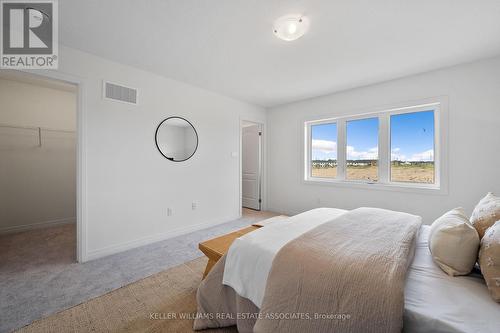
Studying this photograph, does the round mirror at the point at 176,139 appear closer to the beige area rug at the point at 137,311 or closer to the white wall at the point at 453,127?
the beige area rug at the point at 137,311

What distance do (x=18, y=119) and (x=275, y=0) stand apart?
4345 mm

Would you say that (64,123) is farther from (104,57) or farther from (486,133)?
(486,133)

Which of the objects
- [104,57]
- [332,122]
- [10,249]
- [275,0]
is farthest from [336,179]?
[10,249]

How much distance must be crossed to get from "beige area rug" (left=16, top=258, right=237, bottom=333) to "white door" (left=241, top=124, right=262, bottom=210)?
3.12m

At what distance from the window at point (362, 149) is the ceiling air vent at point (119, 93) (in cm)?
355

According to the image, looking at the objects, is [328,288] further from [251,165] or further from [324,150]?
[251,165]

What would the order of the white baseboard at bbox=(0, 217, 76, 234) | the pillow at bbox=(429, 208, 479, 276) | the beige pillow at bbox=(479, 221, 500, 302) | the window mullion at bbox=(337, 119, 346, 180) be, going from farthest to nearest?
the window mullion at bbox=(337, 119, 346, 180), the white baseboard at bbox=(0, 217, 76, 234), the pillow at bbox=(429, 208, 479, 276), the beige pillow at bbox=(479, 221, 500, 302)

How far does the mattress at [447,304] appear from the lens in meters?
0.77

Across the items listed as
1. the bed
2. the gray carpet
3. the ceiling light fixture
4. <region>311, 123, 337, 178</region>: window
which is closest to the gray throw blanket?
the bed

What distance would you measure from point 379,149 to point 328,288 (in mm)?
3164

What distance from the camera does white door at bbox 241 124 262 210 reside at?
4949 mm

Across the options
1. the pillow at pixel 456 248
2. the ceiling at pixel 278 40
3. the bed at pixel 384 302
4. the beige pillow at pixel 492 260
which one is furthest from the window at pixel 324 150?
the beige pillow at pixel 492 260

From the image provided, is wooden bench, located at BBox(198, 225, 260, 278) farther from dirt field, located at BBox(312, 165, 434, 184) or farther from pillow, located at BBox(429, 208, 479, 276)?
dirt field, located at BBox(312, 165, 434, 184)

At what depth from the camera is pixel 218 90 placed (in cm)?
369
